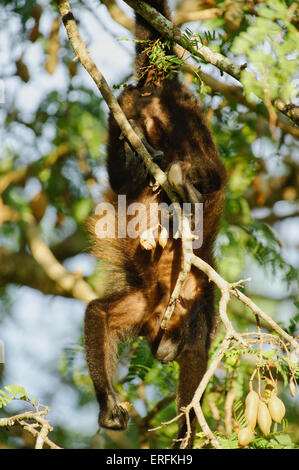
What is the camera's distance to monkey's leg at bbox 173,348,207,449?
4.03m

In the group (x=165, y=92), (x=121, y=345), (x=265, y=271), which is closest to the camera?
(x=165, y=92)

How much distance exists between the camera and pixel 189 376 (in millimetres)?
4109

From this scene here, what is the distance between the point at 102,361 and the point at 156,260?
807 millimetres

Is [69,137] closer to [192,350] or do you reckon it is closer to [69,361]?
[69,361]

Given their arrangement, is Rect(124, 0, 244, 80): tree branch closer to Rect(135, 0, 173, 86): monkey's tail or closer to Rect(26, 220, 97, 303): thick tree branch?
Rect(135, 0, 173, 86): monkey's tail

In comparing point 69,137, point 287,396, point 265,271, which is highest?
point 69,137

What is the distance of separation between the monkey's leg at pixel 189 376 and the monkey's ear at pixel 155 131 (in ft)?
4.91

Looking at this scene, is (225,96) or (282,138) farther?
(282,138)

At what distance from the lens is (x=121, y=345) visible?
4.54 metres

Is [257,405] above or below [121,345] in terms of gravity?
above

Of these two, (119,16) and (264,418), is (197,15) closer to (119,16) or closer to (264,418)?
(119,16)

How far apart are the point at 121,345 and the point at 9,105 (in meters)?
3.03

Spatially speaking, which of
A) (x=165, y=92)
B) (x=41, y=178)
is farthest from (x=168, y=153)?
(x=41, y=178)

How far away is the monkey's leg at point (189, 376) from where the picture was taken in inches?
159
